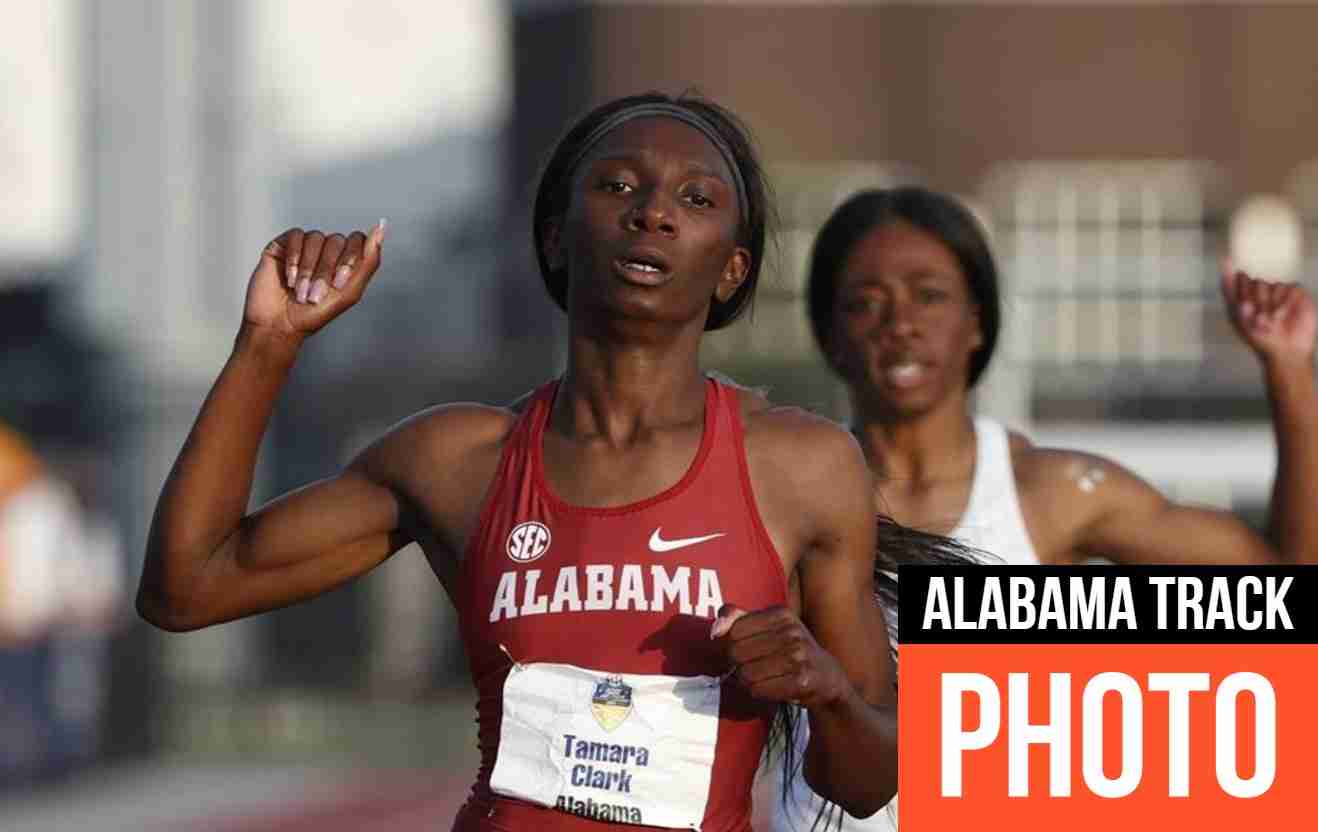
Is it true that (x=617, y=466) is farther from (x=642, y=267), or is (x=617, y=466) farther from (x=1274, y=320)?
(x=1274, y=320)

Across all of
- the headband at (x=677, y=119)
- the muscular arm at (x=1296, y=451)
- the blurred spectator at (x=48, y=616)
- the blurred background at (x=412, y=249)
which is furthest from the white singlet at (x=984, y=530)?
the blurred spectator at (x=48, y=616)

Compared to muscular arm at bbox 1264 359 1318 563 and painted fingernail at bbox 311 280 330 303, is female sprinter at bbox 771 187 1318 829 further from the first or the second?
painted fingernail at bbox 311 280 330 303

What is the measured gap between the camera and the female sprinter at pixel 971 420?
520 centimetres

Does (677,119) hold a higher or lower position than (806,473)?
higher

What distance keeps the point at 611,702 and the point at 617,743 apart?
5 centimetres

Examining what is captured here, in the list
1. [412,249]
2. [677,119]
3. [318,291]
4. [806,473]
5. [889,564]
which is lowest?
[889,564]

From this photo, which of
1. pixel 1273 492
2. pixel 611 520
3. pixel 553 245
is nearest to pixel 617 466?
pixel 611 520

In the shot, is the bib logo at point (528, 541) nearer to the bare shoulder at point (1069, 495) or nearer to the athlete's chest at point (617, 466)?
the athlete's chest at point (617, 466)

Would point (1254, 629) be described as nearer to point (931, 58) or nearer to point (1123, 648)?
point (1123, 648)

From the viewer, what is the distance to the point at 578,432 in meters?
3.76

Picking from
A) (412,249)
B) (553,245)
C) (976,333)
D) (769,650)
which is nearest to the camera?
(769,650)

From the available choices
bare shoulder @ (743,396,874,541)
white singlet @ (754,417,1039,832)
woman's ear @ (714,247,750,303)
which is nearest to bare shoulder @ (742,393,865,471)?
bare shoulder @ (743,396,874,541)

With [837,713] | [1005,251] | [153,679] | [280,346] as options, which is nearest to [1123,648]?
[837,713]

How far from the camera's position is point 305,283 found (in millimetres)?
3756
